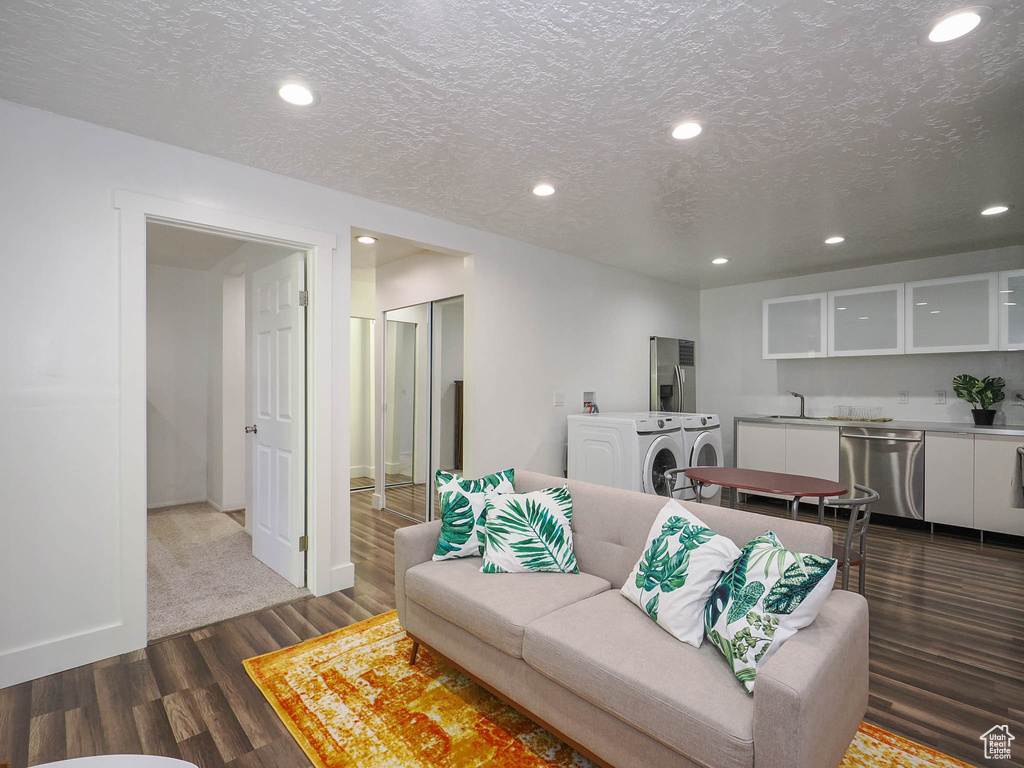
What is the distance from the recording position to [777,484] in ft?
9.69

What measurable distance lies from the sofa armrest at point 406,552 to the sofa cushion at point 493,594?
42 millimetres

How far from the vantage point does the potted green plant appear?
14.4ft

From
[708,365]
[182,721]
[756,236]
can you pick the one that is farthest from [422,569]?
[708,365]

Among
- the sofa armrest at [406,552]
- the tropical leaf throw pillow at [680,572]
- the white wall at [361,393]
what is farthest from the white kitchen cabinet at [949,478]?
the white wall at [361,393]

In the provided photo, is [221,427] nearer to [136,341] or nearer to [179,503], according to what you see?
[179,503]

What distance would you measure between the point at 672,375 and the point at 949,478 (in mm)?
2581

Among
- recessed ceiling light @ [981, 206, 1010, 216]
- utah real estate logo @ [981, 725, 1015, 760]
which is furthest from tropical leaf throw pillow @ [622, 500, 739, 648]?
recessed ceiling light @ [981, 206, 1010, 216]

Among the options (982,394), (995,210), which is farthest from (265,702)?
A: (982,394)

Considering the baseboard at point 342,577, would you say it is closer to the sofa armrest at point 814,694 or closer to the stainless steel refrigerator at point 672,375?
the sofa armrest at point 814,694

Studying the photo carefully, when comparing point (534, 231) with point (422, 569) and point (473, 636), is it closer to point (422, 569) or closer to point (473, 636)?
point (422, 569)

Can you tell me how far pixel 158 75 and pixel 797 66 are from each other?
95.3 inches

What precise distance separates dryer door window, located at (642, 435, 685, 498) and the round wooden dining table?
2.54 ft

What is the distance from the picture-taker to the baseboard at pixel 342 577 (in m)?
3.16

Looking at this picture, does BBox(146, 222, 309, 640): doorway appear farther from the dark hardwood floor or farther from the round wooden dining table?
the round wooden dining table
